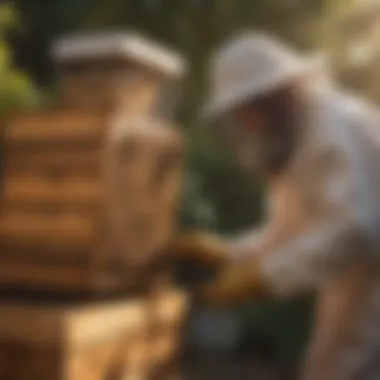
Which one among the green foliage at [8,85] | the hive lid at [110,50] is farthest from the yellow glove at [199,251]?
the green foliage at [8,85]

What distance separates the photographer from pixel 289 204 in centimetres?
101

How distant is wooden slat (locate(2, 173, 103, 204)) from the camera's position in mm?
978

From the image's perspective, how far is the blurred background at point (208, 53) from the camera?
1777 mm

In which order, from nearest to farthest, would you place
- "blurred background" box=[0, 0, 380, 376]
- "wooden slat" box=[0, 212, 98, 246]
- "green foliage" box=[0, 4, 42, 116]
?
"wooden slat" box=[0, 212, 98, 246] < "green foliage" box=[0, 4, 42, 116] < "blurred background" box=[0, 0, 380, 376]

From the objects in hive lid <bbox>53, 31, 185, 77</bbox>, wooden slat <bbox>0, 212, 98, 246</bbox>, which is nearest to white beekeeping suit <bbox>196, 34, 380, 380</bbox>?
hive lid <bbox>53, 31, 185, 77</bbox>

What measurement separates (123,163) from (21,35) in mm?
880

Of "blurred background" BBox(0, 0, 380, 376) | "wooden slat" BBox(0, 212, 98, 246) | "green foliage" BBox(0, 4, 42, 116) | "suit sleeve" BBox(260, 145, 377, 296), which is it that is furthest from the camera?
"blurred background" BBox(0, 0, 380, 376)

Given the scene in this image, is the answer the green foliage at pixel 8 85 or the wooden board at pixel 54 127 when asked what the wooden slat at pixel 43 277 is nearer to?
the wooden board at pixel 54 127

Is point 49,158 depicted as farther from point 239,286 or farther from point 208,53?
point 208,53

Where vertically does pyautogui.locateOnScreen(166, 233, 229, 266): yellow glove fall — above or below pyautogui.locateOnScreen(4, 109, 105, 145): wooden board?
below

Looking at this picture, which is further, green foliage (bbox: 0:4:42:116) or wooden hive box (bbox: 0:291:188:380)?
green foliage (bbox: 0:4:42:116)

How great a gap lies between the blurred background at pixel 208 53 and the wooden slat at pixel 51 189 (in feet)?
1.30

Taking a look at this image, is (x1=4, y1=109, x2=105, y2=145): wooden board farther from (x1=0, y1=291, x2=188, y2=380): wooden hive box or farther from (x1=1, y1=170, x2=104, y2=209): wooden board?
(x1=0, y1=291, x2=188, y2=380): wooden hive box

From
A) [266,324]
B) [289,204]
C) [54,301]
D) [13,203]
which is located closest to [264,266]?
[289,204]
